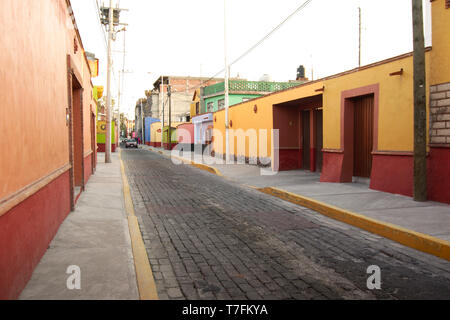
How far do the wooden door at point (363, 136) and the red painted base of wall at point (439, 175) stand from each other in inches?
114

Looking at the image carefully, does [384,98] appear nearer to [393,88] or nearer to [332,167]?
[393,88]

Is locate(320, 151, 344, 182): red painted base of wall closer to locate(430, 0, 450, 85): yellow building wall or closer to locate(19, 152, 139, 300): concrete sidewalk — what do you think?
locate(430, 0, 450, 85): yellow building wall

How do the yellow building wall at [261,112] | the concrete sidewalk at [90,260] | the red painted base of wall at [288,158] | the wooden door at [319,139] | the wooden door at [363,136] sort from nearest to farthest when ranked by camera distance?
the concrete sidewalk at [90,260]
the wooden door at [363,136]
the yellow building wall at [261,112]
the wooden door at [319,139]
the red painted base of wall at [288,158]

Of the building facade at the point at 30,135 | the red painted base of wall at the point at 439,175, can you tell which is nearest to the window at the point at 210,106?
the red painted base of wall at the point at 439,175

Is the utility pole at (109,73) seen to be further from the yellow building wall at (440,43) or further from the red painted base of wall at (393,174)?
the yellow building wall at (440,43)

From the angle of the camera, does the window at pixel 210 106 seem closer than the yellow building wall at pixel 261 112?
No

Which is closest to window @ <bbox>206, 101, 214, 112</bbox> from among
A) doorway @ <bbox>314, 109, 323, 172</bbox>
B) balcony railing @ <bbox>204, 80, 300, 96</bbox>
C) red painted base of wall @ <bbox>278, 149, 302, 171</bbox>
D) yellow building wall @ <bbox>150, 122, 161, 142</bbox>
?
balcony railing @ <bbox>204, 80, 300, 96</bbox>

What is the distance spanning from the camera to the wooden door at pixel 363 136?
1138cm

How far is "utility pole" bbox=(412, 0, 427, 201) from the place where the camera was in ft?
26.8

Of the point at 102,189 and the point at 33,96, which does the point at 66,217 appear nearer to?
the point at 33,96

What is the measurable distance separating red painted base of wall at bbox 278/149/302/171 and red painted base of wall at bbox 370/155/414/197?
6.48 metres

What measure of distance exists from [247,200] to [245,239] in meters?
3.82

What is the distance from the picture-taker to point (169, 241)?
5.89m
